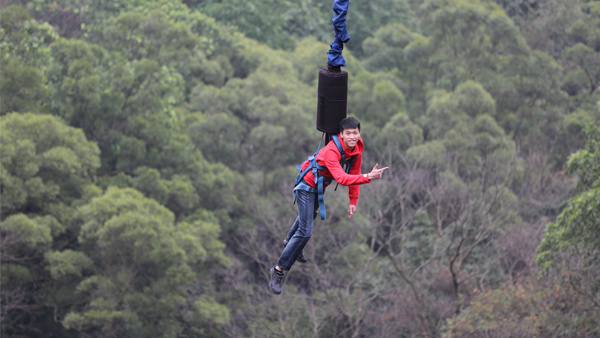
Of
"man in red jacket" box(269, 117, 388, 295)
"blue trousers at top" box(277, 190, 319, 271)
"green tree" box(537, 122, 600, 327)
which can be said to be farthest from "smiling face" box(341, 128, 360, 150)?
"green tree" box(537, 122, 600, 327)

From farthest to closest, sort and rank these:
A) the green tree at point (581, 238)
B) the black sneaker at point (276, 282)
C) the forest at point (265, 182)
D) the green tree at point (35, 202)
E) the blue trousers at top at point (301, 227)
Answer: the forest at point (265, 182) → the green tree at point (35, 202) → the green tree at point (581, 238) → the black sneaker at point (276, 282) → the blue trousers at top at point (301, 227)

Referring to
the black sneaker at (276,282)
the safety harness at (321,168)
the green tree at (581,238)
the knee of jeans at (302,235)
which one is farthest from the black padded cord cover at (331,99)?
the green tree at (581,238)

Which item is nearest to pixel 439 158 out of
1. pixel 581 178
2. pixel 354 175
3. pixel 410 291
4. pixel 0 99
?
pixel 410 291

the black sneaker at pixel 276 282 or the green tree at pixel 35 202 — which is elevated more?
the black sneaker at pixel 276 282

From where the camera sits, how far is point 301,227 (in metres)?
6.23

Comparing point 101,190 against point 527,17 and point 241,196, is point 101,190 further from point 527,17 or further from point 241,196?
point 527,17

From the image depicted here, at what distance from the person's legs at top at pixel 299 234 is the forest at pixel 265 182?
23.9 feet

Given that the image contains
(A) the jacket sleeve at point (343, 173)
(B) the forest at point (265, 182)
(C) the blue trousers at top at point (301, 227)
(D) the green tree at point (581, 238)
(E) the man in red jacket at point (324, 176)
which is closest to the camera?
(A) the jacket sleeve at point (343, 173)

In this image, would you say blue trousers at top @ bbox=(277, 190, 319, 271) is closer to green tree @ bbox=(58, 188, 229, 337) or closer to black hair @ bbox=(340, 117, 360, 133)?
black hair @ bbox=(340, 117, 360, 133)

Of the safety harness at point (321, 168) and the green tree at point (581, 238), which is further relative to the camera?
the green tree at point (581, 238)

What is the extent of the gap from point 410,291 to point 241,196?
6040 millimetres

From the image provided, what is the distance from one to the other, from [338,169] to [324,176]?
298mm

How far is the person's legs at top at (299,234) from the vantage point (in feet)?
20.2

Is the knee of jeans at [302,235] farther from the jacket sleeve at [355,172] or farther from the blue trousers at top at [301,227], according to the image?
the jacket sleeve at [355,172]
